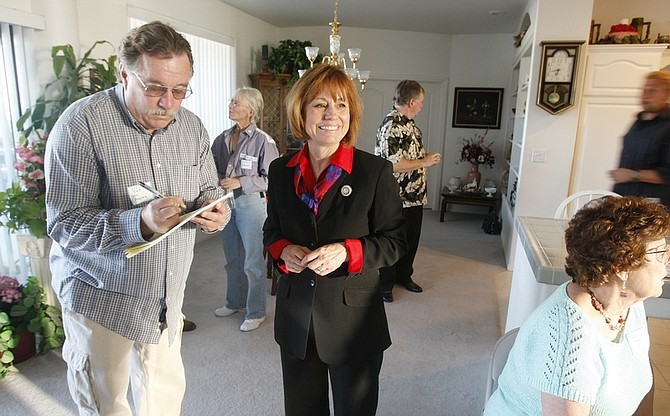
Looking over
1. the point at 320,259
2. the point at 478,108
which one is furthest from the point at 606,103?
the point at 320,259

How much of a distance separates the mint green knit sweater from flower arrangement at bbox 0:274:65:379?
2435mm

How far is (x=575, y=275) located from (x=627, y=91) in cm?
336

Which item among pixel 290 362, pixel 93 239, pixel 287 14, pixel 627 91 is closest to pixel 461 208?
pixel 627 91

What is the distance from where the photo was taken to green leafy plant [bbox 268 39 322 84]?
538 cm

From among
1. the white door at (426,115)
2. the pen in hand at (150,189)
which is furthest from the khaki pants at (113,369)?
the white door at (426,115)

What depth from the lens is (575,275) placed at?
1068 mm

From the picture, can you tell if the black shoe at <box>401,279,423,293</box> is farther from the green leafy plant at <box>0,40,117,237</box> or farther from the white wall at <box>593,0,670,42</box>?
the white wall at <box>593,0,670,42</box>

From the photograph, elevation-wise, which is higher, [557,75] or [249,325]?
[557,75]

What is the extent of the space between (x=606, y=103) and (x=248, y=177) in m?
3.07

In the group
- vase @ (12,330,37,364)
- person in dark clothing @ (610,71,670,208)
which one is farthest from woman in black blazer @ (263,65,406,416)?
person in dark clothing @ (610,71,670,208)

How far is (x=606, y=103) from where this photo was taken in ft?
12.3

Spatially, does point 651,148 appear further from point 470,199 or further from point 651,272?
point 470,199

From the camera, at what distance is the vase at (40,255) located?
2.49 metres

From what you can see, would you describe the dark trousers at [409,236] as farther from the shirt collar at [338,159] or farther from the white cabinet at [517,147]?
the shirt collar at [338,159]
